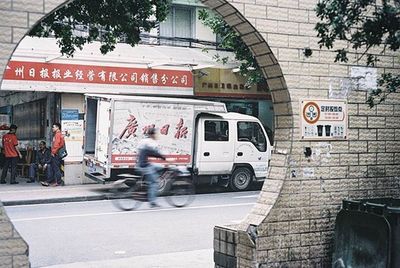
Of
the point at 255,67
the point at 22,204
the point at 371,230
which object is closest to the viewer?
the point at 371,230

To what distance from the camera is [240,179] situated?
16656 mm

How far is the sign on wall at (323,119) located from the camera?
560cm

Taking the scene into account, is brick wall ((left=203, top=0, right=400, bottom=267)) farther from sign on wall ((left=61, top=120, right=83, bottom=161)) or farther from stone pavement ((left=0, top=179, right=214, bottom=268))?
sign on wall ((left=61, top=120, right=83, bottom=161))

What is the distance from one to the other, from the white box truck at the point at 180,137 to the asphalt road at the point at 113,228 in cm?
138

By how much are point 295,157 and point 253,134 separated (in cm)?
1108

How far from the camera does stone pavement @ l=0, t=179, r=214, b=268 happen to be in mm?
7043

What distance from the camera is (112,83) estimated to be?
1794 centimetres

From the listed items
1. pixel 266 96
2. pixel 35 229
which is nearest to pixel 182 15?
→ pixel 266 96

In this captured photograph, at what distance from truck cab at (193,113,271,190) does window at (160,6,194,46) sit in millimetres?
5692

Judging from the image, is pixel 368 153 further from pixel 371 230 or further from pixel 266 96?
pixel 266 96

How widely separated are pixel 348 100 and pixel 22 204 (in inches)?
407

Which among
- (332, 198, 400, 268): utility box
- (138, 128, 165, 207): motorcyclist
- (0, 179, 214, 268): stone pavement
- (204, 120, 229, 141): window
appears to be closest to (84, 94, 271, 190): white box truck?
(204, 120, 229, 141): window

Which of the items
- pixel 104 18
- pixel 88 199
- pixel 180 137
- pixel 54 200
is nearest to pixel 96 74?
pixel 180 137

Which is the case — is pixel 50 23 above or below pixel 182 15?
below
